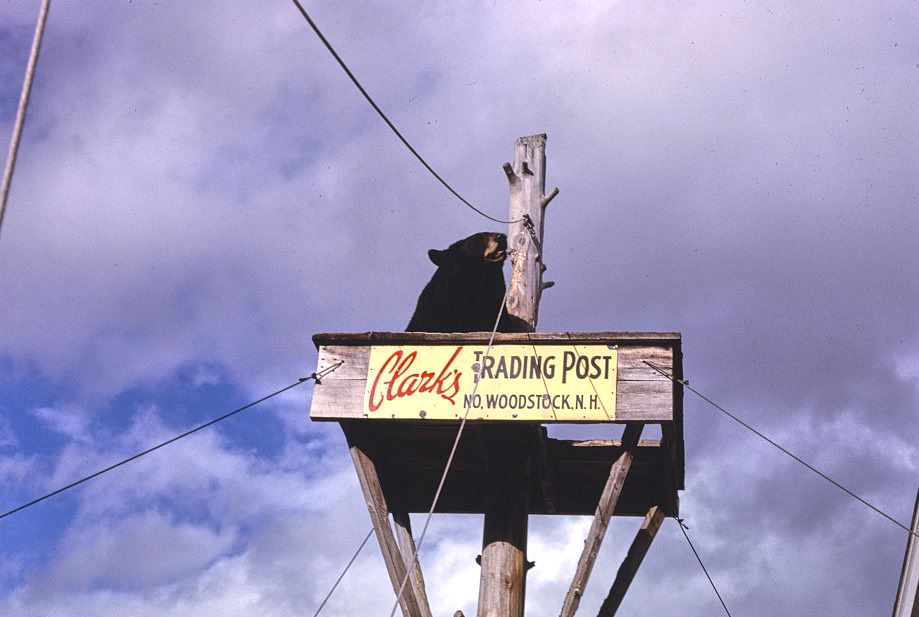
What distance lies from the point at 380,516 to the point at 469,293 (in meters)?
1.90

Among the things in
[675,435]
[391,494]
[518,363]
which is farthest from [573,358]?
[391,494]

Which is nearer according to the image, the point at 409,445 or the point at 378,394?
the point at 378,394

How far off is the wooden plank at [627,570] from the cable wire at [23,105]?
16.8 feet

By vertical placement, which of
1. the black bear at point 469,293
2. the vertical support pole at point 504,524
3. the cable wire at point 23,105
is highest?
the black bear at point 469,293

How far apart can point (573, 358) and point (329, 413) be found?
158 centimetres

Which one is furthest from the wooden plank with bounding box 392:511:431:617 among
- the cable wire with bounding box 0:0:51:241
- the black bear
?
the cable wire with bounding box 0:0:51:241

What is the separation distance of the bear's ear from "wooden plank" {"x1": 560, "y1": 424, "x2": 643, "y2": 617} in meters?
2.17

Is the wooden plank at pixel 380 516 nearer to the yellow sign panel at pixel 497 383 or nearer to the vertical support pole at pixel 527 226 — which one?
the yellow sign panel at pixel 497 383

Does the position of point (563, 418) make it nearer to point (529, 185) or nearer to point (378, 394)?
point (378, 394)

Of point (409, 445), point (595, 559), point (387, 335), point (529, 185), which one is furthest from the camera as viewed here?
point (529, 185)

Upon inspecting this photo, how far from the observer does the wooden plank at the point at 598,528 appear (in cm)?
650

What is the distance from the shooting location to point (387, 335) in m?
7.07

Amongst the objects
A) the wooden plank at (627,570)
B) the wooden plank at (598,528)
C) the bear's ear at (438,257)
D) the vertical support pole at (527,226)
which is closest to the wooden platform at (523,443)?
the wooden plank at (598,528)

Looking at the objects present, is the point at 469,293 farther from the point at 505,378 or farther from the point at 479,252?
the point at 505,378
